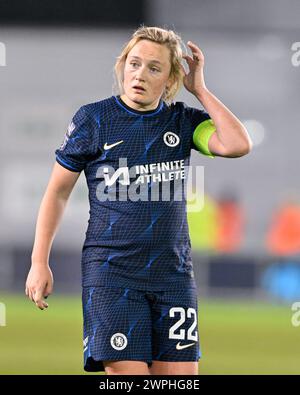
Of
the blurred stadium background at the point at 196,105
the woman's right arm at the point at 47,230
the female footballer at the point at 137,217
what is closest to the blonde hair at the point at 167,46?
the female footballer at the point at 137,217

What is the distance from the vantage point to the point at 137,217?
5.69m

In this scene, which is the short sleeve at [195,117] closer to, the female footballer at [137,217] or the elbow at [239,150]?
the female footballer at [137,217]

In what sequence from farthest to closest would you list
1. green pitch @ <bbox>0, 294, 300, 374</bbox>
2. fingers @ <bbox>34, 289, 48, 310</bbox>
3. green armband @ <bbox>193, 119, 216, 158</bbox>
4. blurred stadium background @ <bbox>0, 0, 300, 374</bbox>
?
blurred stadium background @ <bbox>0, 0, 300, 374</bbox>, green pitch @ <bbox>0, 294, 300, 374</bbox>, green armband @ <bbox>193, 119, 216, 158</bbox>, fingers @ <bbox>34, 289, 48, 310</bbox>

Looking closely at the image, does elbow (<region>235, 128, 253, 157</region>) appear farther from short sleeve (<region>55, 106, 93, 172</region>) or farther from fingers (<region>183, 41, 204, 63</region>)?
short sleeve (<region>55, 106, 93, 172</region>)

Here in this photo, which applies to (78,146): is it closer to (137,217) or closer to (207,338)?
(137,217)

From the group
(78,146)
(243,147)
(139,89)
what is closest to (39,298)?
(78,146)

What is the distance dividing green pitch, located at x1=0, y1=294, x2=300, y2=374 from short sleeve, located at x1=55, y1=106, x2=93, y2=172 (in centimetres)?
444

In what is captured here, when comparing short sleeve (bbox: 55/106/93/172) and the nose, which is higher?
the nose

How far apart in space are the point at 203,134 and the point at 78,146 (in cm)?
58

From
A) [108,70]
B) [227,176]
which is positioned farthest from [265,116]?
[108,70]

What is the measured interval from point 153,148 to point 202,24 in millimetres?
13860

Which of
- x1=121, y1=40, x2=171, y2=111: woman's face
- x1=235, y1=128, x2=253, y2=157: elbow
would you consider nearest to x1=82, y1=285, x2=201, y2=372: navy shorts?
x1=235, y1=128, x2=253, y2=157: elbow

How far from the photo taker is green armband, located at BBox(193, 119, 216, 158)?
5805mm
